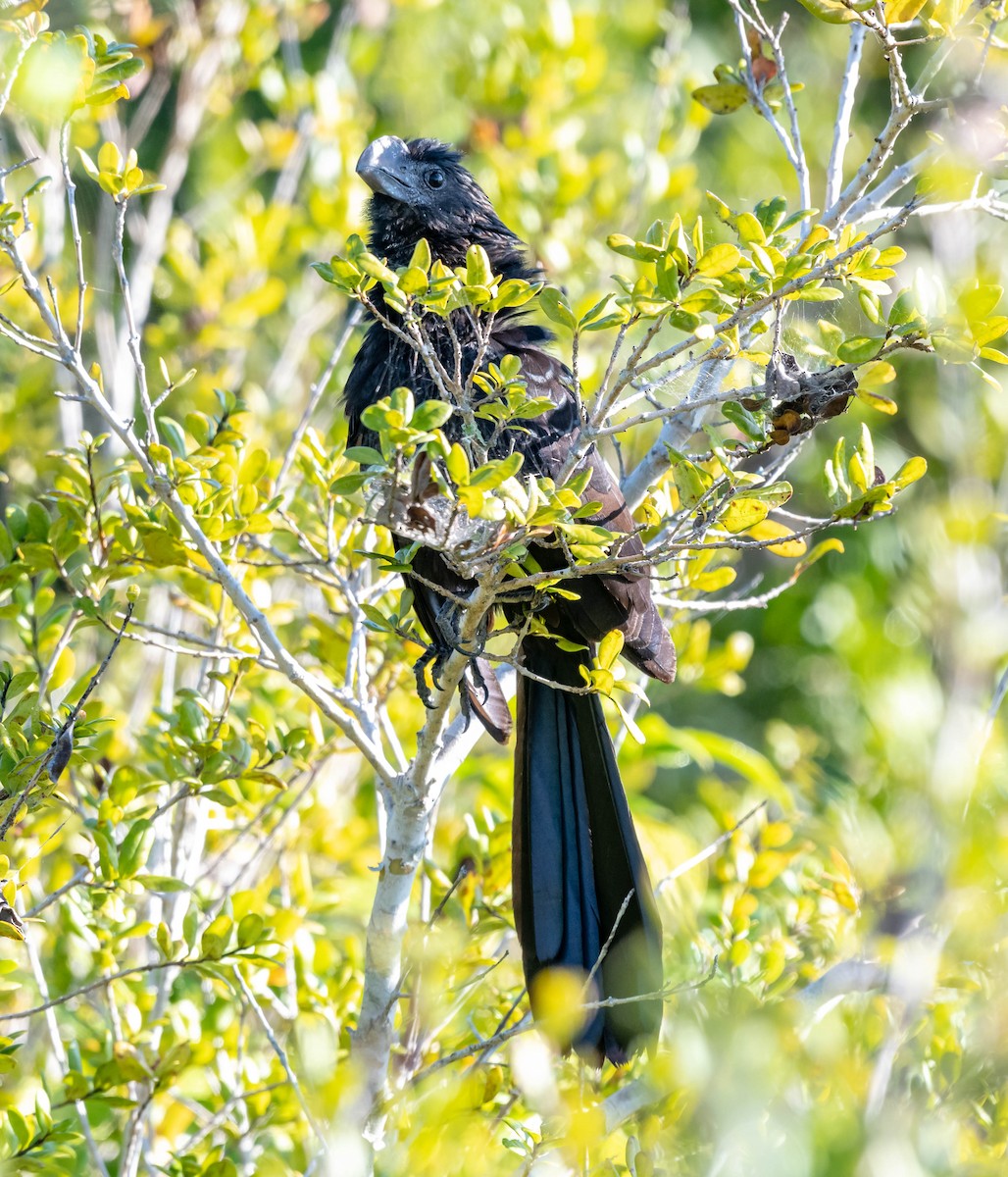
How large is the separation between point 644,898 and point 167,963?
1.01 meters

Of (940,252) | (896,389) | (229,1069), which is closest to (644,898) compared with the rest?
(229,1069)

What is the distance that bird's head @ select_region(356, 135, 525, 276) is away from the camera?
2.92 metres

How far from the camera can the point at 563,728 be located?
268cm

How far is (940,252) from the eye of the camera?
2.24 m

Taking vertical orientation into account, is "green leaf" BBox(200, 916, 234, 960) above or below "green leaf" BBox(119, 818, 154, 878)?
below

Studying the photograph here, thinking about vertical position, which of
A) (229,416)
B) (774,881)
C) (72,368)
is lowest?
(774,881)

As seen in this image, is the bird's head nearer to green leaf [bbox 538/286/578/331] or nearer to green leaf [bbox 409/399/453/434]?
green leaf [bbox 538/286/578/331]

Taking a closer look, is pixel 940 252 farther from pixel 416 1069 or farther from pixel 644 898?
pixel 416 1069

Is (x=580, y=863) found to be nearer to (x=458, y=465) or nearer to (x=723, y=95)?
(x=458, y=465)

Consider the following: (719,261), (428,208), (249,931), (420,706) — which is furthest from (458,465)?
(420,706)

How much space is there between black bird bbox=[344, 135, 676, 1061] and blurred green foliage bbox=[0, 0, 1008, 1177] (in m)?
0.11

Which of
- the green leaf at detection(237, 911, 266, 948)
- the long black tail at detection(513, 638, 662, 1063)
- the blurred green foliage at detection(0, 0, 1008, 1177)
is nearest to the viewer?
the blurred green foliage at detection(0, 0, 1008, 1177)

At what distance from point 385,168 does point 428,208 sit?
14 cm

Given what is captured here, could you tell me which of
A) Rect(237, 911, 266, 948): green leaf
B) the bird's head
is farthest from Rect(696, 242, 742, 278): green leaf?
the bird's head
